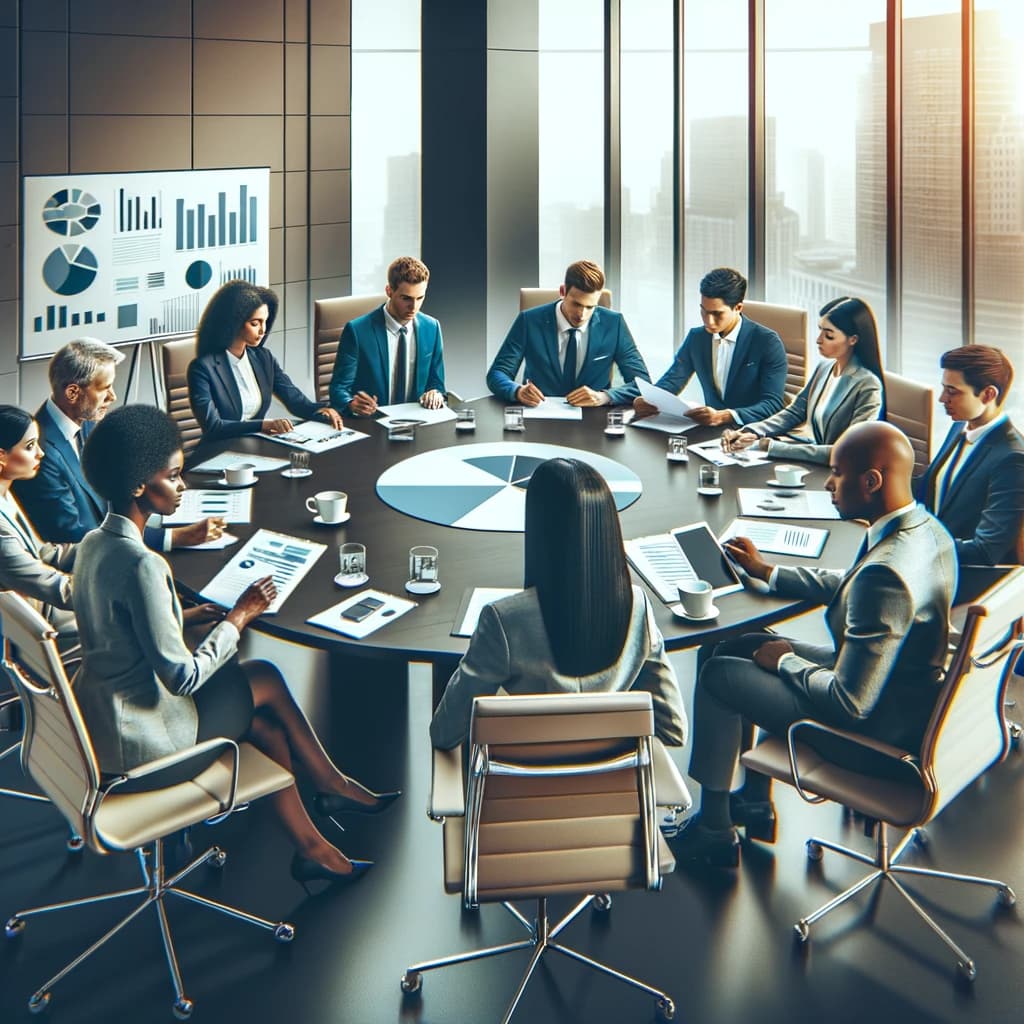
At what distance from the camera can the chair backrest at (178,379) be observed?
4.92m

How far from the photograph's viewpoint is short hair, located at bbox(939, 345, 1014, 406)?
367 centimetres

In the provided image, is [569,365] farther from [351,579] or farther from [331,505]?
[351,579]

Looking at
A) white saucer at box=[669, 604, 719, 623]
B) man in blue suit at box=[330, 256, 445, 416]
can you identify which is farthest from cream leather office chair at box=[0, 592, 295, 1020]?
man in blue suit at box=[330, 256, 445, 416]

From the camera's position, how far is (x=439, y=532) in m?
3.56

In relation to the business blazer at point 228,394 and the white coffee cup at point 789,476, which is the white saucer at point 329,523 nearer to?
the business blazer at point 228,394

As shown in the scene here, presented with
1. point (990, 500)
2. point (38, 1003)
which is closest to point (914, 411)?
point (990, 500)

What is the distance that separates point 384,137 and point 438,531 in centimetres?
458

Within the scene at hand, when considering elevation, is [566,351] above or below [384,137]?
below

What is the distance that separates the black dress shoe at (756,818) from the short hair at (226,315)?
9.37 ft

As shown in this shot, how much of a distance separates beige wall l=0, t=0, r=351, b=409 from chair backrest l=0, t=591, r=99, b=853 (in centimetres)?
355

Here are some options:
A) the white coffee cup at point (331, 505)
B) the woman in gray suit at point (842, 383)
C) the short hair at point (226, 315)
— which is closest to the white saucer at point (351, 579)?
the white coffee cup at point (331, 505)

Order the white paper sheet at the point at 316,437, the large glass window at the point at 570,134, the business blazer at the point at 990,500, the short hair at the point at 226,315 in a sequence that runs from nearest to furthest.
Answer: the business blazer at the point at 990,500
the white paper sheet at the point at 316,437
the short hair at the point at 226,315
the large glass window at the point at 570,134

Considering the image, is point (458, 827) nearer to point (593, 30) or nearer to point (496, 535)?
point (496, 535)

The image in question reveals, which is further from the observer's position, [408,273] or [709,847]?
[408,273]
